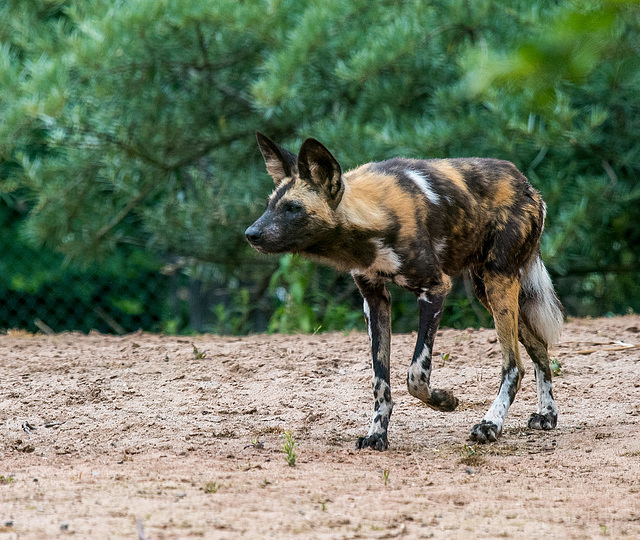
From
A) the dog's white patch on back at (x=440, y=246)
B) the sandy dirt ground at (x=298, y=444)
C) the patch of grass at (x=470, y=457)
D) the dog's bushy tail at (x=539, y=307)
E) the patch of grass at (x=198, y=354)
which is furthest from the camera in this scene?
the patch of grass at (x=198, y=354)

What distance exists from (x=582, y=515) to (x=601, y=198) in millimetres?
4669

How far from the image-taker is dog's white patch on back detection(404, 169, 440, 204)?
14.5ft

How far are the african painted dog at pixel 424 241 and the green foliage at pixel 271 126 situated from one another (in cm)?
205

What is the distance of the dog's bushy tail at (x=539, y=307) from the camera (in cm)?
484

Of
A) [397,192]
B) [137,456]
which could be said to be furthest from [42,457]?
[397,192]

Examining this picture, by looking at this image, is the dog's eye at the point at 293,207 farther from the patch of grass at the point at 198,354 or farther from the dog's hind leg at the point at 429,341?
the patch of grass at the point at 198,354

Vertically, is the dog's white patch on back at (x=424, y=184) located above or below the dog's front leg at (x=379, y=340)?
above

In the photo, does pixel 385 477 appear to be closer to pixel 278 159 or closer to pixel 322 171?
pixel 322 171

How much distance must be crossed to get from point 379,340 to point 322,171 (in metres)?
0.95

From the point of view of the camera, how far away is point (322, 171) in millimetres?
4137

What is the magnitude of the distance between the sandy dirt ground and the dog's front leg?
204 mm

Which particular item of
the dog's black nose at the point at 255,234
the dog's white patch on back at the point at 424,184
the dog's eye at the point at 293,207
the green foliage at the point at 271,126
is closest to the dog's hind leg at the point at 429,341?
the dog's white patch on back at the point at 424,184

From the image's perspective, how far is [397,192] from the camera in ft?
14.2

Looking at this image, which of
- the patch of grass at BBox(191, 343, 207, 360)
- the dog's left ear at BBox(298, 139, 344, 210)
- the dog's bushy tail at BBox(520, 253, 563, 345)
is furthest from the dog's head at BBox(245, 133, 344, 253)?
the patch of grass at BBox(191, 343, 207, 360)
